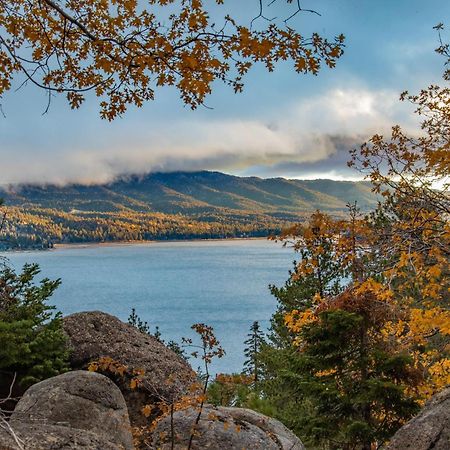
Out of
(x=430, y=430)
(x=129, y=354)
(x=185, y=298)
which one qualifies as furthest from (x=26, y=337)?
(x=185, y=298)

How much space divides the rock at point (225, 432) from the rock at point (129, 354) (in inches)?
141

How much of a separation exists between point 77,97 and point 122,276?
464 ft

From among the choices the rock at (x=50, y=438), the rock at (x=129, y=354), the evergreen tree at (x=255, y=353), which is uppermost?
the rock at (x=50, y=438)

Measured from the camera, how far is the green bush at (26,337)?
1011cm

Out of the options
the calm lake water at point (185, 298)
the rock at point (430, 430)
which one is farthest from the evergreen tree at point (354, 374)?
the calm lake water at point (185, 298)

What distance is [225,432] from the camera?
7.40 meters

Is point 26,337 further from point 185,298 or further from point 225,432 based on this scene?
point 185,298

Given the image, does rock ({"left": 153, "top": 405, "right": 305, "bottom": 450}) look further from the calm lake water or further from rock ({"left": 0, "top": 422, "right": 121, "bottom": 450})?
the calm lake water

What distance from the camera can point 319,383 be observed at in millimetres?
10984

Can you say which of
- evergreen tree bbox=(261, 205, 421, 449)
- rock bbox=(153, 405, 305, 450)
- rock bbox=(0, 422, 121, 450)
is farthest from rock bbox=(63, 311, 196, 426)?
rock bbox=(0, 422, 121, 450)

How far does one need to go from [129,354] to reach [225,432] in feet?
19.5

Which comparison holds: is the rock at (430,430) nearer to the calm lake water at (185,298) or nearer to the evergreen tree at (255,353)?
the evergreen tree at (255,353)

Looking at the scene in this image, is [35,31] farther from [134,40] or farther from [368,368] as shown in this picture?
[368,368]

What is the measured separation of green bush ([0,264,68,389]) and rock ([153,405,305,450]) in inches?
156
